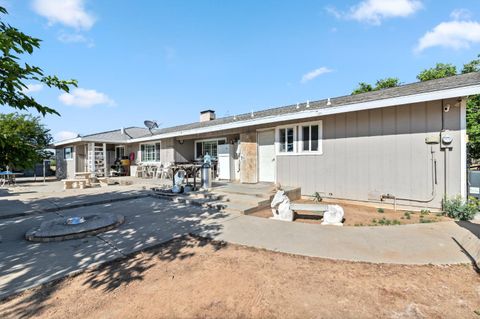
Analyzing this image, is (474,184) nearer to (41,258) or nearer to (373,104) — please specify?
(373,104)

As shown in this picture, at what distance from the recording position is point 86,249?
3713 millimetres

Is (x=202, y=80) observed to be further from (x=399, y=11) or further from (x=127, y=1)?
(x=399, y=11)

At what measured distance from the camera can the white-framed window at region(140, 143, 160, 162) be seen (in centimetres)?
1491

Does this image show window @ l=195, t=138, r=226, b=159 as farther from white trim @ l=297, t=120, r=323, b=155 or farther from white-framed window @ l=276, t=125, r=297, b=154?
white trim @ l=297, t=120, r=323, b=155

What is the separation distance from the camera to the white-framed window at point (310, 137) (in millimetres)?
7637

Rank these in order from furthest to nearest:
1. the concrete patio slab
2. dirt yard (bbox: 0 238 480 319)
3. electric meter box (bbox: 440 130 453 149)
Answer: electric meter box (bbox: 440 130 453 149), the concrete patio slab, dirt yard (bbox: 0 238 480 319)

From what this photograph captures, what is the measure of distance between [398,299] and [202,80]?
47.7 feet

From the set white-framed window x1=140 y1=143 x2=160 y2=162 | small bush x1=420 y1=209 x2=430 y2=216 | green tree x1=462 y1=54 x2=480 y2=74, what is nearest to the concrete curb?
white-framed window x1=140 y1=143 x2=160 y2=162

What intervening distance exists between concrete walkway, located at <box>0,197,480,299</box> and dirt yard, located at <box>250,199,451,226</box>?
0.45 meters

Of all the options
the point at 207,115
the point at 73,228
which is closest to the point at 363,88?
the point at 207,115

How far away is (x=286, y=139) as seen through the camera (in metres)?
8.49

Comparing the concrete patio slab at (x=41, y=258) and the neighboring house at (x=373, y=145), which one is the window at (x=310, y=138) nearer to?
the neighboring house at (x=373, y=145)

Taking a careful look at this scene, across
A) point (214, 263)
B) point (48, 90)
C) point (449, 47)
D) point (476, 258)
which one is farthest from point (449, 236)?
point (449, 47)

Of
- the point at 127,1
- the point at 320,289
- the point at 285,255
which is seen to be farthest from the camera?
the point at 127,1
